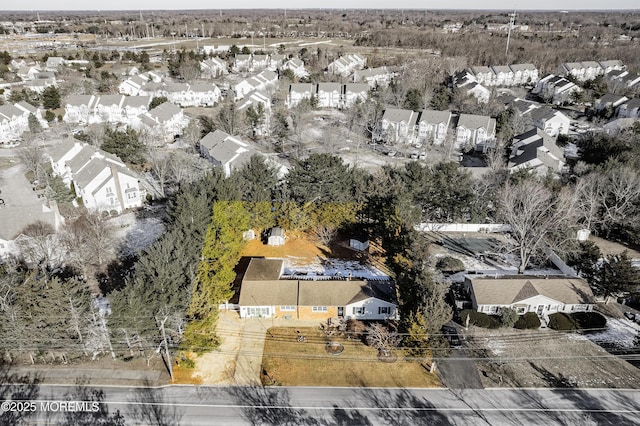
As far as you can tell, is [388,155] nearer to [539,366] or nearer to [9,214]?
[539,366]

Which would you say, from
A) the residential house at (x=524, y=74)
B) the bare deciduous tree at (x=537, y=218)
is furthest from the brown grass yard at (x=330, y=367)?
the residential house at (x=524, y=74)

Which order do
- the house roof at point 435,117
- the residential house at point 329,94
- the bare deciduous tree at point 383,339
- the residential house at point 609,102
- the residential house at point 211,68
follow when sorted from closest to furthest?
the bare deciduous tree at point 383,339, the house roof at point 435,117, the residential house at point 609,102, the residential house at point 329,94, the residential house at point 211,68

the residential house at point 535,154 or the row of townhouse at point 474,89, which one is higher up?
the row of townhouse at point 474,89

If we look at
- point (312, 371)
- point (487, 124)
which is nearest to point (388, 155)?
point (487, 124)

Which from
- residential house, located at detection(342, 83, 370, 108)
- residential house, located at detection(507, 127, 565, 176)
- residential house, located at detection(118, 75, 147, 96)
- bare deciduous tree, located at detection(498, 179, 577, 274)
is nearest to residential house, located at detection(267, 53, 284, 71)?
residential house, located at detection(342, 83, 370, 108)

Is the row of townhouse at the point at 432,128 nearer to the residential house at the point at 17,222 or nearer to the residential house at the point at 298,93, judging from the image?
the residential house at the point at 298,93

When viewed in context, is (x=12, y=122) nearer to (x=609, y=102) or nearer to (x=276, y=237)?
(x=276, y=237)

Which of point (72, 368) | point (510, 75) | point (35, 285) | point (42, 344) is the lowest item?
point (72, 368)
